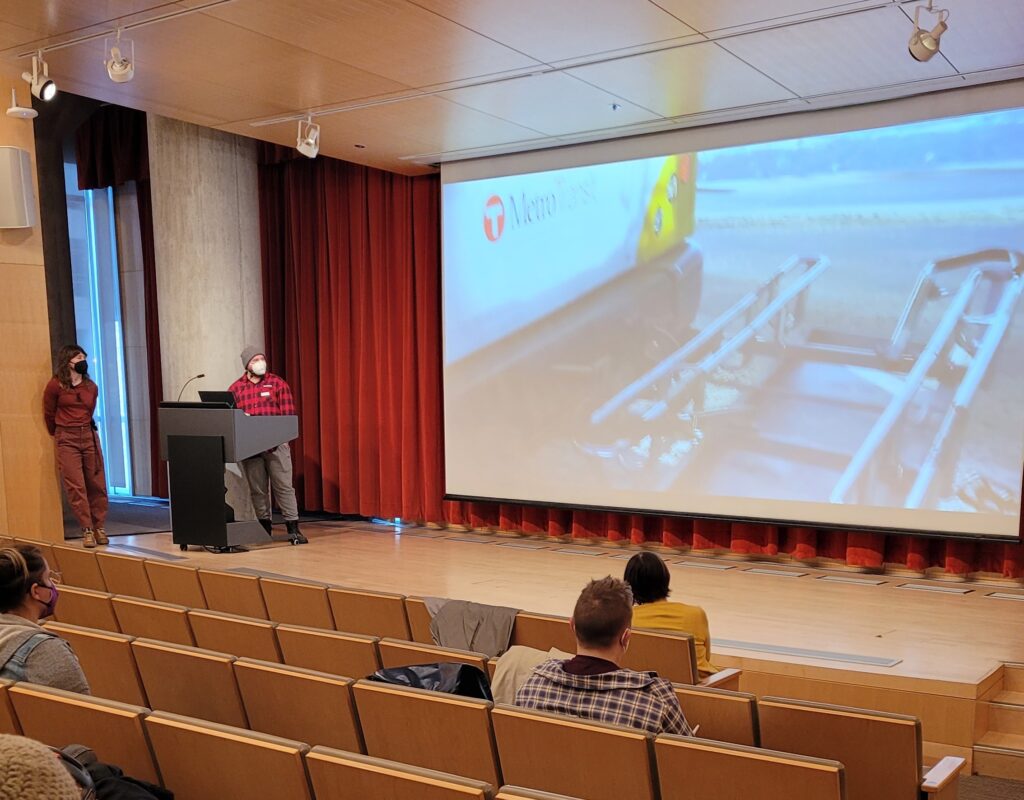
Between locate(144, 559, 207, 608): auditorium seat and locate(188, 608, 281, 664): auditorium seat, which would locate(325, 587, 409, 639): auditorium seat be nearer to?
locate(188, 608, 281, 664): auditorium seat

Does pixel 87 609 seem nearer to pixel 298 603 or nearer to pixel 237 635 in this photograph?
pixel 298 603

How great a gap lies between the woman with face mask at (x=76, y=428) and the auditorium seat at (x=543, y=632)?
15.1 ft

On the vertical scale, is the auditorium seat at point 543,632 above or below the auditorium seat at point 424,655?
below

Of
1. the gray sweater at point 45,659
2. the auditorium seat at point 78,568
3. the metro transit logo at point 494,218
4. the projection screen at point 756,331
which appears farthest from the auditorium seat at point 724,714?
the metro transit logo at point 494,218

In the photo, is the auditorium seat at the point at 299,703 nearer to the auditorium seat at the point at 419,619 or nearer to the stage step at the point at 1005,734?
the auditorium seat at the point at 419,619

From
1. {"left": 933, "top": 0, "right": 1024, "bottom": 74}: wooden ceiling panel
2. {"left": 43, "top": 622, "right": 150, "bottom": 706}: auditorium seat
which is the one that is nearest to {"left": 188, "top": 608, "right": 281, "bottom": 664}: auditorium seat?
{"left": 43, "top": 622, "right": 150, "bottom": 706}: auditorium seat

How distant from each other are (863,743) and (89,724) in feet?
5.99

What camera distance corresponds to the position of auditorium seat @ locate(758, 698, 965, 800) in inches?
89.7

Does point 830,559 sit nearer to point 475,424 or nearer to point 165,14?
point 475,424

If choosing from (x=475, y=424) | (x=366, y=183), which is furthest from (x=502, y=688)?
(x=366, y=183)

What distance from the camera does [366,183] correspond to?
8.79 meters

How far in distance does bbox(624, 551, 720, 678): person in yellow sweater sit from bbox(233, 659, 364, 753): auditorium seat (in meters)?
1.14

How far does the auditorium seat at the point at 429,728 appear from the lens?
2281 mm

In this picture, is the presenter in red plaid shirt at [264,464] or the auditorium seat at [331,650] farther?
the presenter in red plaid shirt at [264,464]
